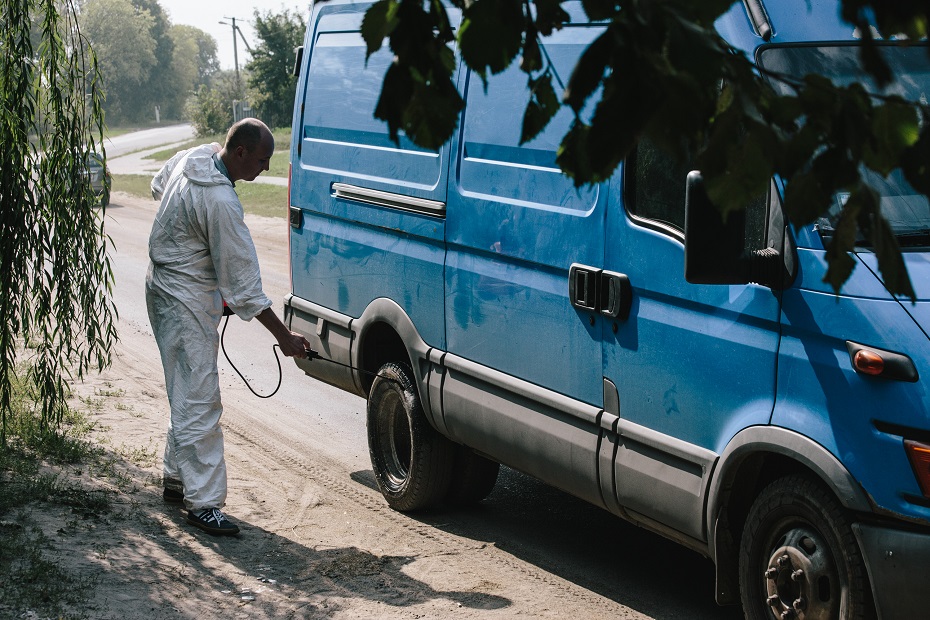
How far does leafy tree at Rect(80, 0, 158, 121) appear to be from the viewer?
108188mm

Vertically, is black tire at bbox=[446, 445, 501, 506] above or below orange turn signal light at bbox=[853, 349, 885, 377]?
below

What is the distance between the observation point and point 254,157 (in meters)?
5.85

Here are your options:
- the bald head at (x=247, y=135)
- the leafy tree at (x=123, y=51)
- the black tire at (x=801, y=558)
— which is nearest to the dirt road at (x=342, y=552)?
the black tire at (x=801, y=558)

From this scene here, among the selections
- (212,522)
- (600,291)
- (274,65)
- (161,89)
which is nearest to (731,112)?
(600,291)

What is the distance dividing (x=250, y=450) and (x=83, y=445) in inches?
40.0

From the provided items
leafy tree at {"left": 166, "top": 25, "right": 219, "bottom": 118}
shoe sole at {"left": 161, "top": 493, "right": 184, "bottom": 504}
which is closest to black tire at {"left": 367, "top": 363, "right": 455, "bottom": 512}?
shoe sole at {"left": 161, "top": 493, "right": 184, "bottom": 504}

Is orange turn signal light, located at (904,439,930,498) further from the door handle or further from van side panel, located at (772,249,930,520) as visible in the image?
the door handle

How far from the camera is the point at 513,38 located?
6.54ft

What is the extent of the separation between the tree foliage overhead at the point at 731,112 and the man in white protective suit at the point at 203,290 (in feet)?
12.7

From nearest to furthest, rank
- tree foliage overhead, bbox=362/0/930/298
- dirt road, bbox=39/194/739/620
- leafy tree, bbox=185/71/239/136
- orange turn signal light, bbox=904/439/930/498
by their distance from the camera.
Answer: tree foliage overhead, bbox=362/0/930/298
orange turn signal light, bbox=904/439/930/498
dirt road, bbox=39/194/739/620
leafy tree, bbox=185/71/239/136

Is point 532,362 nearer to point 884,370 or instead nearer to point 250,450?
point 884,370

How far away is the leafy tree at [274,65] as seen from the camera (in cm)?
5344

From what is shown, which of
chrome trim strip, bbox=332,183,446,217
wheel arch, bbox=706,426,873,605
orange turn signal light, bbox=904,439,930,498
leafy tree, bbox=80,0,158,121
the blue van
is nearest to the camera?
orange turn signal light, bbox=904,439,930,498

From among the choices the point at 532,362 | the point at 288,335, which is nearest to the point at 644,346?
the point at 532,362
